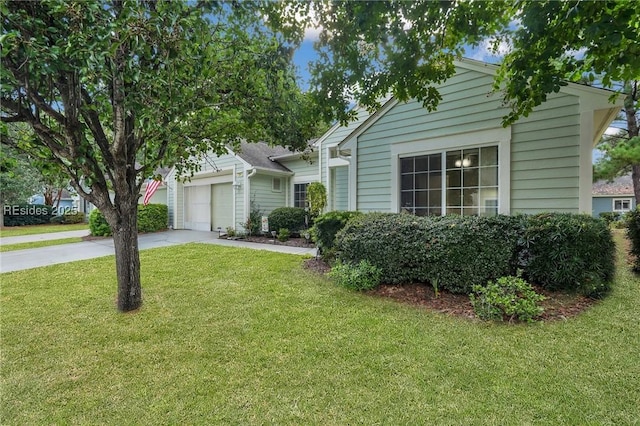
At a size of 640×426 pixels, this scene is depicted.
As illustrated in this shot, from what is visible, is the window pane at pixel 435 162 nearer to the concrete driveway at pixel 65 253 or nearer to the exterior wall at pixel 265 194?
the concrete driveway at pixel 65 253

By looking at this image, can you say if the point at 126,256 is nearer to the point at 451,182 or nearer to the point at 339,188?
the point at 451,182

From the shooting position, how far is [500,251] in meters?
4.25

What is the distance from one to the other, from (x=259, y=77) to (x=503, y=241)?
13.2 ft

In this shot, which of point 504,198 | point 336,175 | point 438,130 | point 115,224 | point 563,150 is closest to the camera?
point 115,224

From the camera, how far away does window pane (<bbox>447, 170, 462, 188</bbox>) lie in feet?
19.4

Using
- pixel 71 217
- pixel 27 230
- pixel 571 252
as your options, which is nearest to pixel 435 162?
pixel 571 252

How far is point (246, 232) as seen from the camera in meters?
11.9

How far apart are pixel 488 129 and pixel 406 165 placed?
172 centimetres

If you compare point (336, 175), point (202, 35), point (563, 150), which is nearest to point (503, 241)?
point (563, 150)

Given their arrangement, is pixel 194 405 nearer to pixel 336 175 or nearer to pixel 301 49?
pixel 301 49

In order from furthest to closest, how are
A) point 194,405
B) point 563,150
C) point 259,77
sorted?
point 563,150
point 259,77
point 194,405

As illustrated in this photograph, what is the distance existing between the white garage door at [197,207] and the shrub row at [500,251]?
11531 mm

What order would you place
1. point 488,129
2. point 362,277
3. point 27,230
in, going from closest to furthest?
point 362,277 < point 488,129 < point 27,230

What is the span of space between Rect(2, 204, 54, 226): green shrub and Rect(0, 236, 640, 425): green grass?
1961 cm
